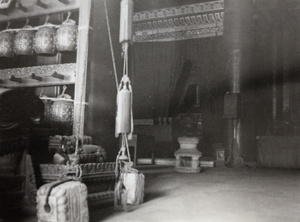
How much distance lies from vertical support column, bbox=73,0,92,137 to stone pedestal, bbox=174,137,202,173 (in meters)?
2.91

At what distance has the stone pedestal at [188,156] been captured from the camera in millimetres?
5402

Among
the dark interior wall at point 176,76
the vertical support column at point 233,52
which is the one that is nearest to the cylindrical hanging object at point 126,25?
the vertical support column at point 233,52

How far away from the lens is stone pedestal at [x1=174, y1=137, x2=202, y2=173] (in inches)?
213

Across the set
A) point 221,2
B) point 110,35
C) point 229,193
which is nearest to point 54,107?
point 110,35

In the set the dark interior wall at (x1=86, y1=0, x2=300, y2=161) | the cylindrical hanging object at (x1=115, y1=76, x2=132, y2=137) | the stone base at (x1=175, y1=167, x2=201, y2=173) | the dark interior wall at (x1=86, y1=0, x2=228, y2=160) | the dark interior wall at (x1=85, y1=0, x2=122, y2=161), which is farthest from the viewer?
the dark interior wall at (x1=86, y1=0, x2=228, y2=160)

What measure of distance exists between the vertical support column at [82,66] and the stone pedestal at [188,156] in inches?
114

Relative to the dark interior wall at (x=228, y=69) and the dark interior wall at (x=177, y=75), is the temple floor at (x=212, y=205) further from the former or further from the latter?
the dark interior wall at (x=177, y=75)

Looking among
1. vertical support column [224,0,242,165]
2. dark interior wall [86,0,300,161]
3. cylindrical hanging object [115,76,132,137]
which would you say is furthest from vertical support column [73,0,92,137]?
dark interior wall [86,0,300,161]

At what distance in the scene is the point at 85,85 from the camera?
2947 mm

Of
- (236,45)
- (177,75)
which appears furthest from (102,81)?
(177,75)

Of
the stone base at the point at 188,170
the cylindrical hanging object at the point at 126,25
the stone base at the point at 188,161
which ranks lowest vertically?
the stone base at the point at 188,170

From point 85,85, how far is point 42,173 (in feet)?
3.14

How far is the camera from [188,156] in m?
5.62

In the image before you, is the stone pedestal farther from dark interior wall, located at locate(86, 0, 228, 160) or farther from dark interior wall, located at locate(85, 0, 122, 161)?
dark interior wall, located at locate(86, 0, 228, 160)
